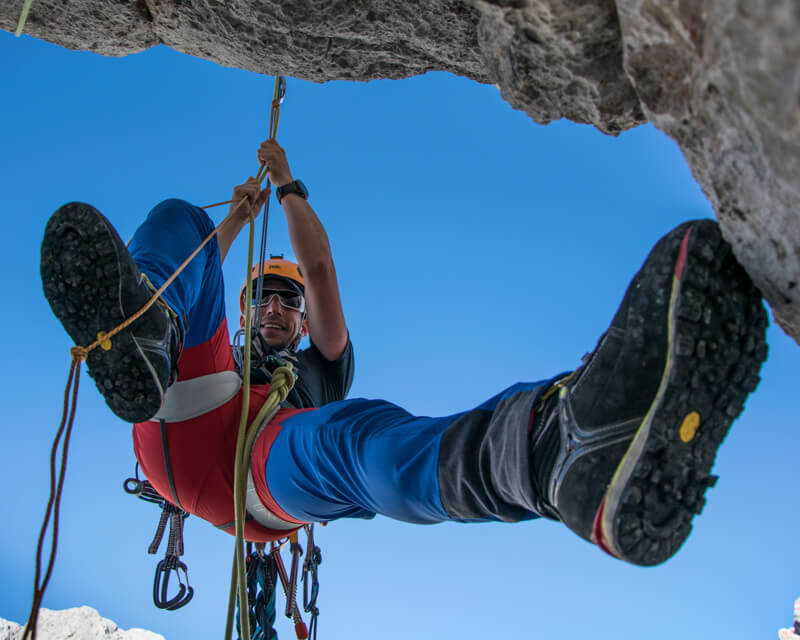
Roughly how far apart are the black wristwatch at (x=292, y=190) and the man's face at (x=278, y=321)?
66 centimetres

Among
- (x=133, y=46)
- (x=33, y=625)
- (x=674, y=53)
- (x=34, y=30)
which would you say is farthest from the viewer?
→ (x=133, y=46)

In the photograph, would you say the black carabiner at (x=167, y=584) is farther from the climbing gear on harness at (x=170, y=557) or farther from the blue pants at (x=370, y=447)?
the blue pants at (x=370, y=447)

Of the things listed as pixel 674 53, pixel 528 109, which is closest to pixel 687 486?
pixel 674 53

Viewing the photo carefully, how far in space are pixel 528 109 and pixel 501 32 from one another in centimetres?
21

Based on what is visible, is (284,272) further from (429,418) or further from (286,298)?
(429,418)

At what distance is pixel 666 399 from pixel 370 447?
832mm

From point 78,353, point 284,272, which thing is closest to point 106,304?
point 78,353

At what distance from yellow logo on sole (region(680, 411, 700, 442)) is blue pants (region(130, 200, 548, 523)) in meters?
0.30

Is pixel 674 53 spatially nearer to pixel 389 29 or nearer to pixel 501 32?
pixel 501 32

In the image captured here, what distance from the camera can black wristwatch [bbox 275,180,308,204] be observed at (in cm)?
296

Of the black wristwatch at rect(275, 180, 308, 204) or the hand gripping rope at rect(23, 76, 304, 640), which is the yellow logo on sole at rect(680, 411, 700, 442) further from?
the black wristwatch at rect(275, 180, 308, 204)

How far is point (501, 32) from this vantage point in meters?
1.48

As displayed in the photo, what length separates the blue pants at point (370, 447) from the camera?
1.34 metres

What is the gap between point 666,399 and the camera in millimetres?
1063
